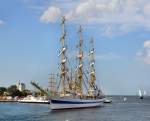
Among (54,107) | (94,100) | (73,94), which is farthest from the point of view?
(94,100)

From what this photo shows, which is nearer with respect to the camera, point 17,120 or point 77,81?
point 17,120

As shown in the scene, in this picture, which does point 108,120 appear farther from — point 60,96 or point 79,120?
point 60,96

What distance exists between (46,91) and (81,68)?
3728 centimetres

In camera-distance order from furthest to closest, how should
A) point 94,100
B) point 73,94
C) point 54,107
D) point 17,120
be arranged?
point 94,100 → point 73,94 → point 54,107 → point 17,120

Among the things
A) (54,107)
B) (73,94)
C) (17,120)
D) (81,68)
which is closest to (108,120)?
(17,120)

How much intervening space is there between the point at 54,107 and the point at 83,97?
85.7 ft

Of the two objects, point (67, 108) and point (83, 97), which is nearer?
point (67, 108)

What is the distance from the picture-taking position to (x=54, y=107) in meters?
156

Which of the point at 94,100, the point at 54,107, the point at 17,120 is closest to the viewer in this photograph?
the point at 17,120

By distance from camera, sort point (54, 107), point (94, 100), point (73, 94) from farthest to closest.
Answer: point (94, 100), point (73, 94), point (54, 107)

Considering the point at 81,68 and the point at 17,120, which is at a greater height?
the point at 81,68

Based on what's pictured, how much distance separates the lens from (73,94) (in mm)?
172625

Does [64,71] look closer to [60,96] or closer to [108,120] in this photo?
[60,96]

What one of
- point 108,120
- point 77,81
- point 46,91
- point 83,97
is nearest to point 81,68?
point 77,81
